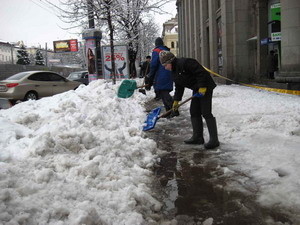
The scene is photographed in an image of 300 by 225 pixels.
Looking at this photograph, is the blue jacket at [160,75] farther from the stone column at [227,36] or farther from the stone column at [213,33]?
the stone column at [213,33]

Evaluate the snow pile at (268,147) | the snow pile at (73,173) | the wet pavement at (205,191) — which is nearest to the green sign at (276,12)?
the snow pile at (268,147)

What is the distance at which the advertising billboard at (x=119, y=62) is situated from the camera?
49.4ft

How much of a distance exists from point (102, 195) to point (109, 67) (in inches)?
488

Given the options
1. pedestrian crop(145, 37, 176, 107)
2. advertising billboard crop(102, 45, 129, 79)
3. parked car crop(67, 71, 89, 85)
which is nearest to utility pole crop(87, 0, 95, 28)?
advertising billboard crop(102, 45, 129, 79)

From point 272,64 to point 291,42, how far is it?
3679 mm

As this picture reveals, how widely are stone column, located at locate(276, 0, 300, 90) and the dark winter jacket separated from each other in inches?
248

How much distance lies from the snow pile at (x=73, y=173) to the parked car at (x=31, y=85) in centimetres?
747

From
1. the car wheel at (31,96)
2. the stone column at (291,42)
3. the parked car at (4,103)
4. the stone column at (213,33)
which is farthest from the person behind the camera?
the stone column at (213,33)

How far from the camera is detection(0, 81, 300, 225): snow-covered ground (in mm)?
2770

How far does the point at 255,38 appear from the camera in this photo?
596 inches

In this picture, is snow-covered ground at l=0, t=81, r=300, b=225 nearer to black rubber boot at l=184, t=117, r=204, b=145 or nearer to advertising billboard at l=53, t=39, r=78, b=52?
black rubber boot at l=184, t=117, r=204, b=145

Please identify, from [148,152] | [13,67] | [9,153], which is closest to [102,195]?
[9,153]

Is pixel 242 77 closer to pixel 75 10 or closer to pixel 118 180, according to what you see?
pixel 75 10

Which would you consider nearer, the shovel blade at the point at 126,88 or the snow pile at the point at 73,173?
the snow pile at the point at 73,173
